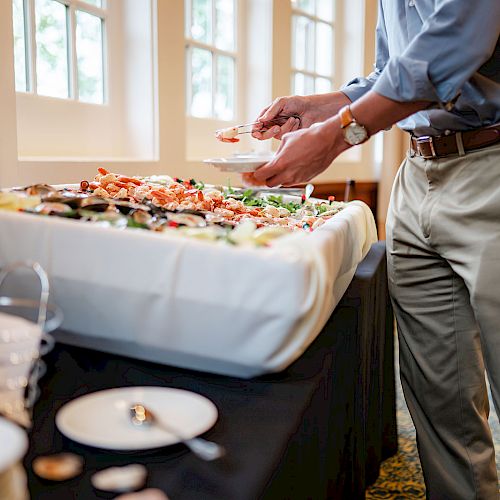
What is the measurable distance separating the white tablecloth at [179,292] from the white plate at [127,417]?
0.09 meters

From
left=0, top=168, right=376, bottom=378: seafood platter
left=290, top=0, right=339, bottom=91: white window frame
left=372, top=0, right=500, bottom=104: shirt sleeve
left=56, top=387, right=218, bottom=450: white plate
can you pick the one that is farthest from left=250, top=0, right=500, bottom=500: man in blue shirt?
left=290, top=0, right=339, bottom=91: white window frame

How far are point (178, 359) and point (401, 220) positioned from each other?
80 centimetres

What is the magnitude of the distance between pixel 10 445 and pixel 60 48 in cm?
202

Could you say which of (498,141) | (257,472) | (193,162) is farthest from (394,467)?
(257,472)

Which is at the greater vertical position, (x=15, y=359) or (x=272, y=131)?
(x=272, y=131)

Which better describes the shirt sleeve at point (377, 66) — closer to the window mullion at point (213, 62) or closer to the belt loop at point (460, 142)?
the belt loop at point (460, 142)

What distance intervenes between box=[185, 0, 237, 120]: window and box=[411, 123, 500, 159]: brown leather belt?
1.81 metres

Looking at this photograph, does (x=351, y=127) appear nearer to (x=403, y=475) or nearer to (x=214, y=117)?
(x=403, y=475)

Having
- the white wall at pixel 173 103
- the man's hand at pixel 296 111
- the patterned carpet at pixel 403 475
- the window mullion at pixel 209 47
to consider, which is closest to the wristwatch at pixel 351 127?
the man's hand at pixel 296 111

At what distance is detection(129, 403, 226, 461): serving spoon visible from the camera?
2.02 feet

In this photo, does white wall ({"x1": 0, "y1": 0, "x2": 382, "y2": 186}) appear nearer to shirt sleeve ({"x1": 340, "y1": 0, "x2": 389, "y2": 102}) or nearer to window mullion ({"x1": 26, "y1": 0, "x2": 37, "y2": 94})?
window mullion ({"x1": 26, "y1": 0, "x2": 37, "y2": 94})

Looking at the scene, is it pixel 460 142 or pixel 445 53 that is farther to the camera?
pixel 460 142

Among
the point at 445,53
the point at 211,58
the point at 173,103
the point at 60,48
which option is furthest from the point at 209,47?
the point at 445,53

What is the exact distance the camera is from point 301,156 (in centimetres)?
104
